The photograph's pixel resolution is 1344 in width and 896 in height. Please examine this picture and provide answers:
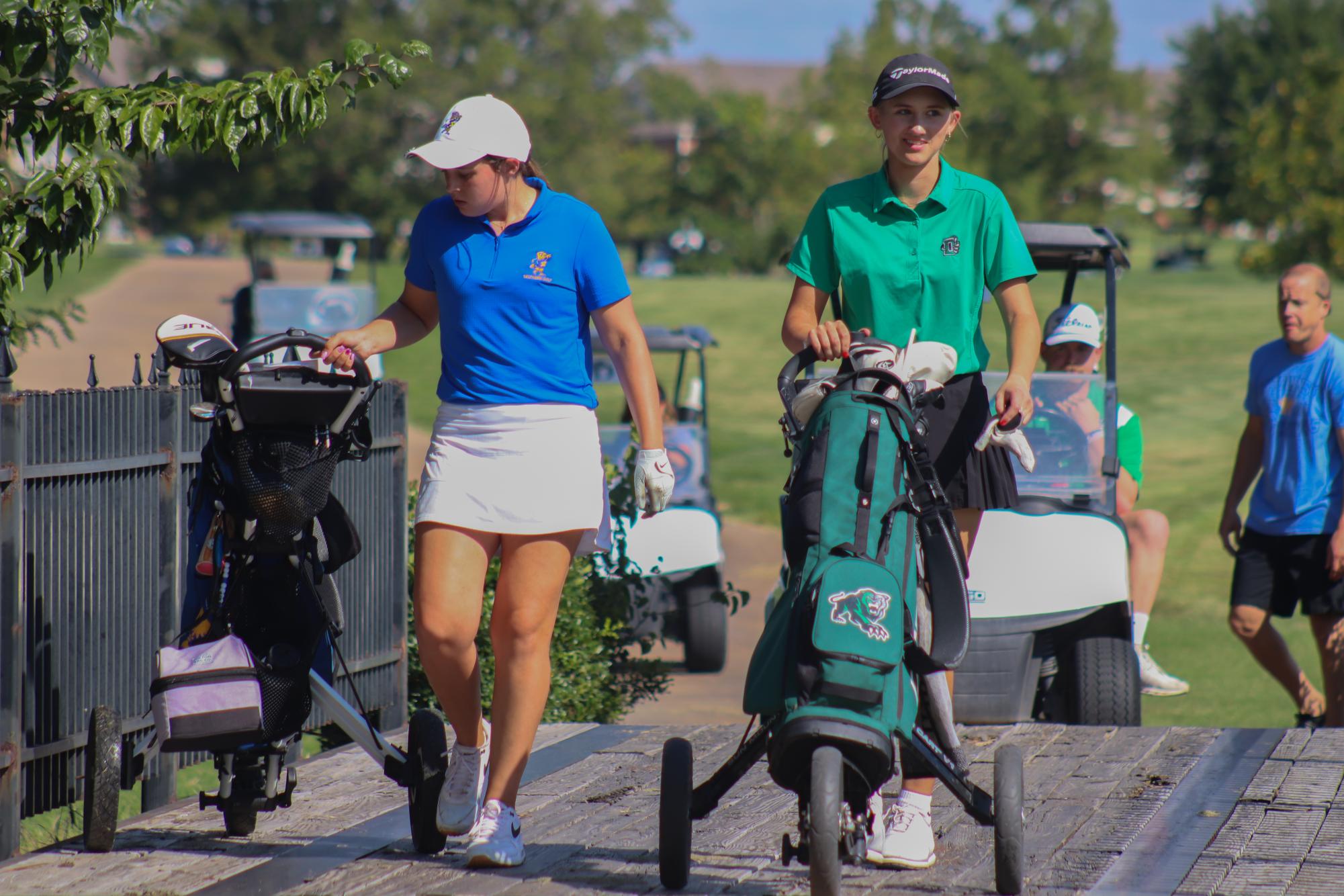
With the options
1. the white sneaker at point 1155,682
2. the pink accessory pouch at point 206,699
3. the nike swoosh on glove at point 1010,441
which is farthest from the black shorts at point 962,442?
the white sneaker at point 1155,682

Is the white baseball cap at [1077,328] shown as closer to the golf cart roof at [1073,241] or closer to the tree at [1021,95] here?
the golf cart roof at [1073,241]

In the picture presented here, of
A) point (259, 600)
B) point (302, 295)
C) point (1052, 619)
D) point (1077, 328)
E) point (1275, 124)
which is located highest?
point (1275, 124)

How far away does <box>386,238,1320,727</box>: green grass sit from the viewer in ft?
31.1

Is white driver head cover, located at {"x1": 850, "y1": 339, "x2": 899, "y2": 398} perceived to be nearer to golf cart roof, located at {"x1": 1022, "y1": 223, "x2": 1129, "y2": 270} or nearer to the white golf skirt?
the white golf skirt

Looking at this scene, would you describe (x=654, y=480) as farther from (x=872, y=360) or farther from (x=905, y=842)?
(x=905, y=842)

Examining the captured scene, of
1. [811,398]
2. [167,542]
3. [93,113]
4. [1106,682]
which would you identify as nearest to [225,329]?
[167,542]

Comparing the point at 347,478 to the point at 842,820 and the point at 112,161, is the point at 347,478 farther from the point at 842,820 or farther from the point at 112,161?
the point at 842,820

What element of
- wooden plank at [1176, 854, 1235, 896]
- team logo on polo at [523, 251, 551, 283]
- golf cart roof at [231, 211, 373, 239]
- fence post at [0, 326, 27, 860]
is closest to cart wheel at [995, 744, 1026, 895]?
wooden plank at [1176, 854, 1235, 896]

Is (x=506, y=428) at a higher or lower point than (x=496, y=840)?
higher

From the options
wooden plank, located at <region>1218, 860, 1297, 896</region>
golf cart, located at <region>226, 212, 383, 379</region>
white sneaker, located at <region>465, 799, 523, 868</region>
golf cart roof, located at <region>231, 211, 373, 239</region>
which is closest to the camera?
wooden plank, located at <region>1218, 860, 1297, 896</region>

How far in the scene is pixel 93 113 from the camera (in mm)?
4367

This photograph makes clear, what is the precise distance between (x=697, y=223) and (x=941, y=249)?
69888mm

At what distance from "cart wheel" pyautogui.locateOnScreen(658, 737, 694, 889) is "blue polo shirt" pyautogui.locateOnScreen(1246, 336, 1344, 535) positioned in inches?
158

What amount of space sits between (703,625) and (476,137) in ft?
16.7
